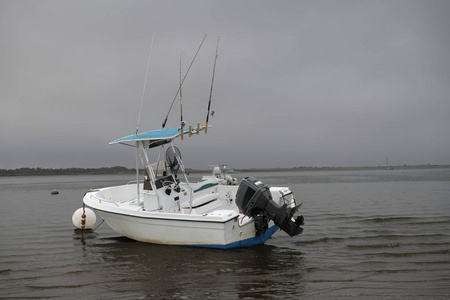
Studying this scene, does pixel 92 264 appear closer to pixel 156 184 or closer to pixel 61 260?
pixel 61 260

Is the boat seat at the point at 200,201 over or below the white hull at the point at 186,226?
over

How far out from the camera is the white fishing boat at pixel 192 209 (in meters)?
7.41

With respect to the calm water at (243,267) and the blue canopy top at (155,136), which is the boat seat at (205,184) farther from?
the calm water at (243,267)

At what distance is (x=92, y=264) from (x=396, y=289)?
6.08m

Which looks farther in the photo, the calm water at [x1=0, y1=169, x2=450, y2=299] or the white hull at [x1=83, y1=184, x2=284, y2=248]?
the white hull at [x1=83, y1=184, x2=284, y2=248]

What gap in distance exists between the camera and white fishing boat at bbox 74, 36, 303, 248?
741cm

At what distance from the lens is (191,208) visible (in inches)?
341

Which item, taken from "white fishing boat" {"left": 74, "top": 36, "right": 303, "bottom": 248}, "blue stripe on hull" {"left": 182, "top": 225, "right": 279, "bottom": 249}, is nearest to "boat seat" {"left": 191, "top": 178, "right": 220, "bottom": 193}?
"white fishing boat" {"left": 74, "top": 36, "right": 303, "bottom": 248}

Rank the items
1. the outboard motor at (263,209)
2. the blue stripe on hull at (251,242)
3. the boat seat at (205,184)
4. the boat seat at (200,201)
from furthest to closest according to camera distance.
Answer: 1. the boat seat at (205,184)
2. the boat seat at (200,201)
3. the blue stripe on hull at (251,242)
4. the outboard motor at (263,209)

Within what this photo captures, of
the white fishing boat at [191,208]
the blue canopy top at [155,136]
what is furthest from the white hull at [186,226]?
the blue canopy top at [155,136]

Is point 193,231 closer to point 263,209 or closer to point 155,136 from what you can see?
point 263,209

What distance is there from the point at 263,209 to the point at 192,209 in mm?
2456

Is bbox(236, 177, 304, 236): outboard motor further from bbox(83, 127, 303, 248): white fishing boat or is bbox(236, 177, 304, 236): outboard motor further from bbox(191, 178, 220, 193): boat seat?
bbox(191, 178, 220, 193): boat seat

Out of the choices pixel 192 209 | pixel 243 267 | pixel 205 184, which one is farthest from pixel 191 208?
pixel 243 267
